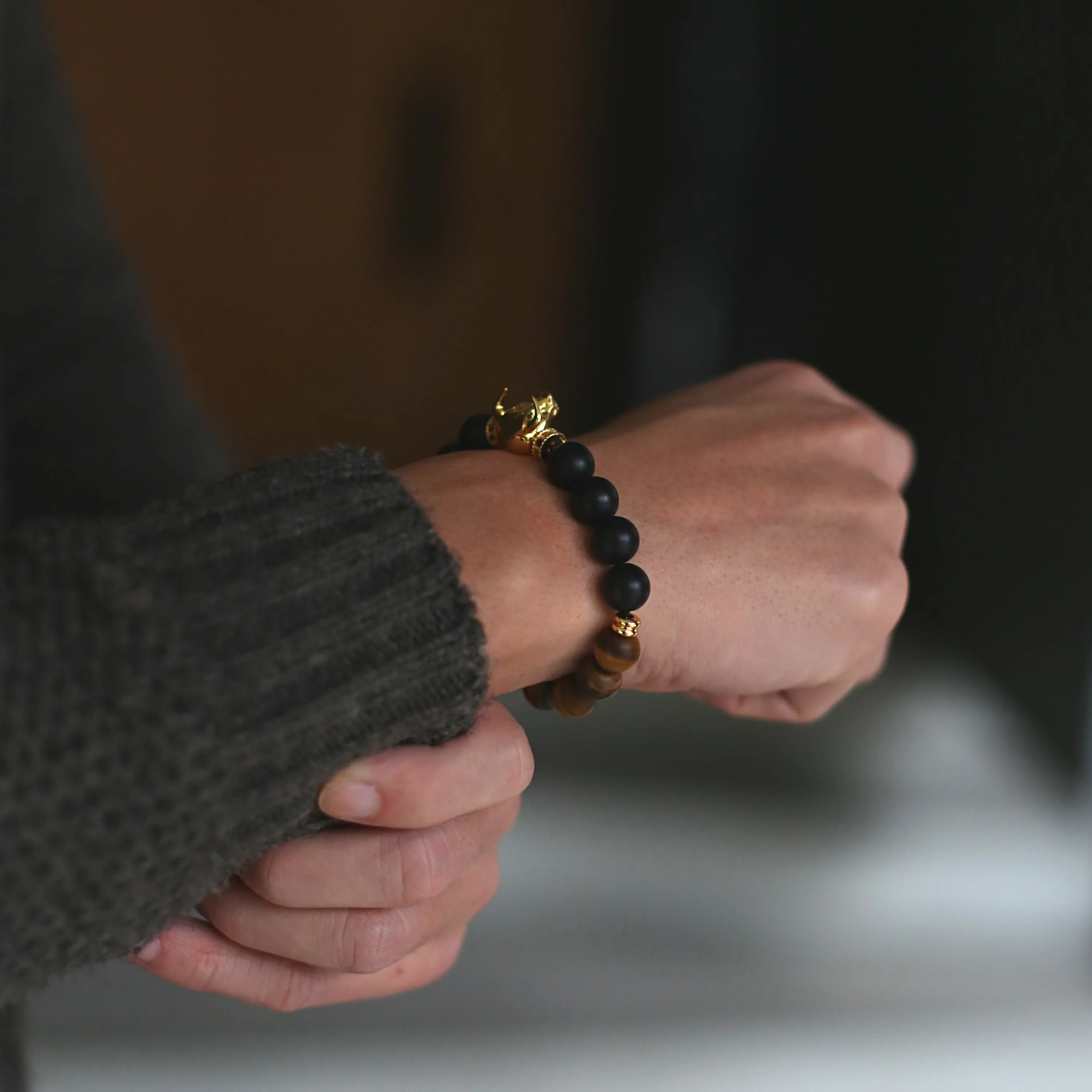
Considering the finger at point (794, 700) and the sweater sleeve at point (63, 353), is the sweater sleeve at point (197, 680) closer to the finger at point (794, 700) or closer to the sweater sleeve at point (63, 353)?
the finger at point (794, 700)

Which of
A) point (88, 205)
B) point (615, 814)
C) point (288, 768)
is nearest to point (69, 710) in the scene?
point (288, 768)

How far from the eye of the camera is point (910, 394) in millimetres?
1094

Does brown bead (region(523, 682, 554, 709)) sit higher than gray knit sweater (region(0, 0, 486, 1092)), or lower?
lower

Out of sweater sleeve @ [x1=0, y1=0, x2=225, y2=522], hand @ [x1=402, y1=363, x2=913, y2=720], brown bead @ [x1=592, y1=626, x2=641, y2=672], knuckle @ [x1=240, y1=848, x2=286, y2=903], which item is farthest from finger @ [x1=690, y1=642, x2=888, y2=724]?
sweater sleeve @ [x1=0, y1=0, x2=225, y2=522]

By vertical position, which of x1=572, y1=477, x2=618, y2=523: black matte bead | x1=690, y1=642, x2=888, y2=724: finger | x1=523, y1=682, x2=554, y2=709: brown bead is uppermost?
x1=572, y1=477, x2=618, y2=523: black matte bead

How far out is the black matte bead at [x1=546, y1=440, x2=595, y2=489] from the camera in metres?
0.43

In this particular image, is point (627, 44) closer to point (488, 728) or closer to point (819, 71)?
point (819, 71)

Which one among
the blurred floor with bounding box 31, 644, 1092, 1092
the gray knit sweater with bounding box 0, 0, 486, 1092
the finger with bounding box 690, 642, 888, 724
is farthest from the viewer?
the blurred floor with bounding box 31, 644, 1092, 1092

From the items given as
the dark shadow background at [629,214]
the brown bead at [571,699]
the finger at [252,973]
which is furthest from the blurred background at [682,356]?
the brown bead at [571,699]

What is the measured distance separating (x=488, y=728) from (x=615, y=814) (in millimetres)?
678

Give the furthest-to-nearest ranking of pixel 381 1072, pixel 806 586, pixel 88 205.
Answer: pixel 381 1072, pixel 88 205, pixel 806 586

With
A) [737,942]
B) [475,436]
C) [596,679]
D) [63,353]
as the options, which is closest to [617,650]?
[596,679]

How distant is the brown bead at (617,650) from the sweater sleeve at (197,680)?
60mm

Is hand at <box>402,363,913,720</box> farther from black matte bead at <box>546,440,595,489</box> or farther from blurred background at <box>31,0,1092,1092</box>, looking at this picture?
blurred background at <box>31,0,1092,1092</box>
